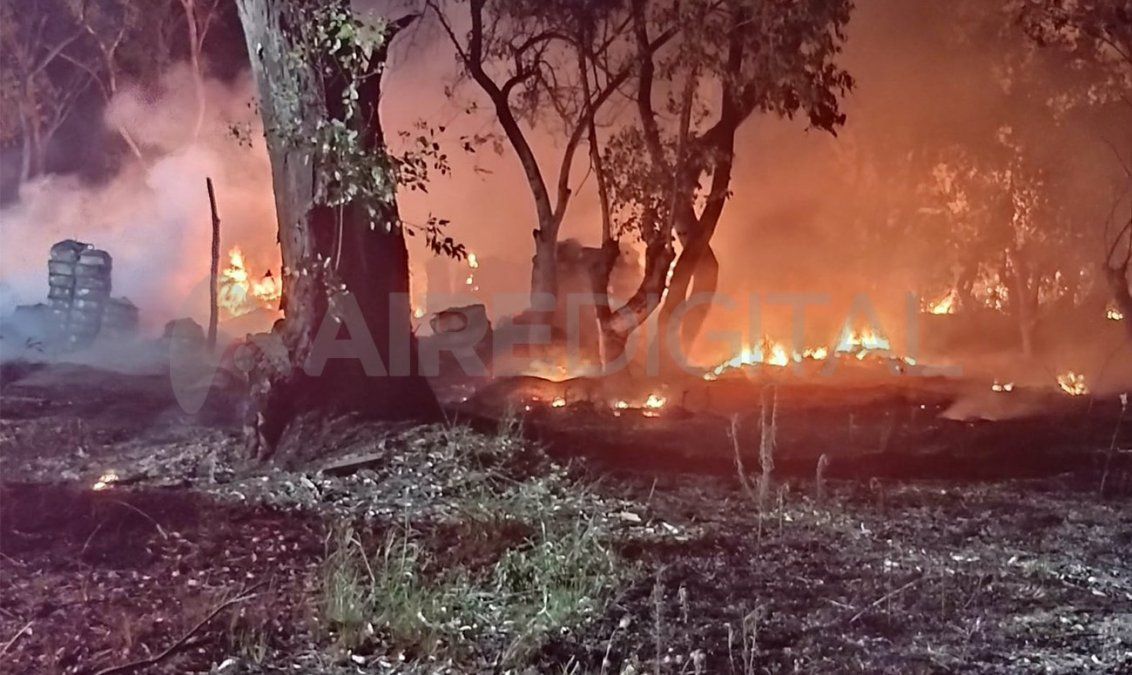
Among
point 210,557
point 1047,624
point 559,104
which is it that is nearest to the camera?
point 1047,624

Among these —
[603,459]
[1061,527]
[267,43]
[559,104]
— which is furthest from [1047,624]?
[559,104]

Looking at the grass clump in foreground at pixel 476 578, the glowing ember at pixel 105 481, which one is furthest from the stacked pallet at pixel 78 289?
the grass clump in foreground at pixel 476 578

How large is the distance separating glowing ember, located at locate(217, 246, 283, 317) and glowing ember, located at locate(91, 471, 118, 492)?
313 cm

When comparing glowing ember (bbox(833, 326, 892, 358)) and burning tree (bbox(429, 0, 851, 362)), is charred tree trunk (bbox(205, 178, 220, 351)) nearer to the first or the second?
burning tree (bbox(429, 0, 851, 362))

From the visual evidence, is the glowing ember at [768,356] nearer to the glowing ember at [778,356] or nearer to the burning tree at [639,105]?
the glowing ember at [778,356]

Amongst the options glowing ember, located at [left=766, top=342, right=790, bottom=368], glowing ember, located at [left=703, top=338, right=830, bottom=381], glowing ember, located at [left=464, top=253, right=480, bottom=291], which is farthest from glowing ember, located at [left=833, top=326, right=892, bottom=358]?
glowing ember, located at [left=464, top=253, right=480, bottom=291]

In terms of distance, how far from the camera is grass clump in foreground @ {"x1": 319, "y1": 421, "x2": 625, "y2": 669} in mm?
3693

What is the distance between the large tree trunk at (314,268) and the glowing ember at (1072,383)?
627 cm

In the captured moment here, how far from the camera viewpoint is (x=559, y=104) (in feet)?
29.8

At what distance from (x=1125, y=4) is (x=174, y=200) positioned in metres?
8.49

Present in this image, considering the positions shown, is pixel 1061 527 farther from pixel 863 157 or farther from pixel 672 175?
pixel 863 157

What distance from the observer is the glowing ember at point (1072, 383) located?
9.07m

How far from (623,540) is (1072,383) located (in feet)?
22.0

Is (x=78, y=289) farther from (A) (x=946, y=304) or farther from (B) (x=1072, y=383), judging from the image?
(A) (x=946, y=304)
